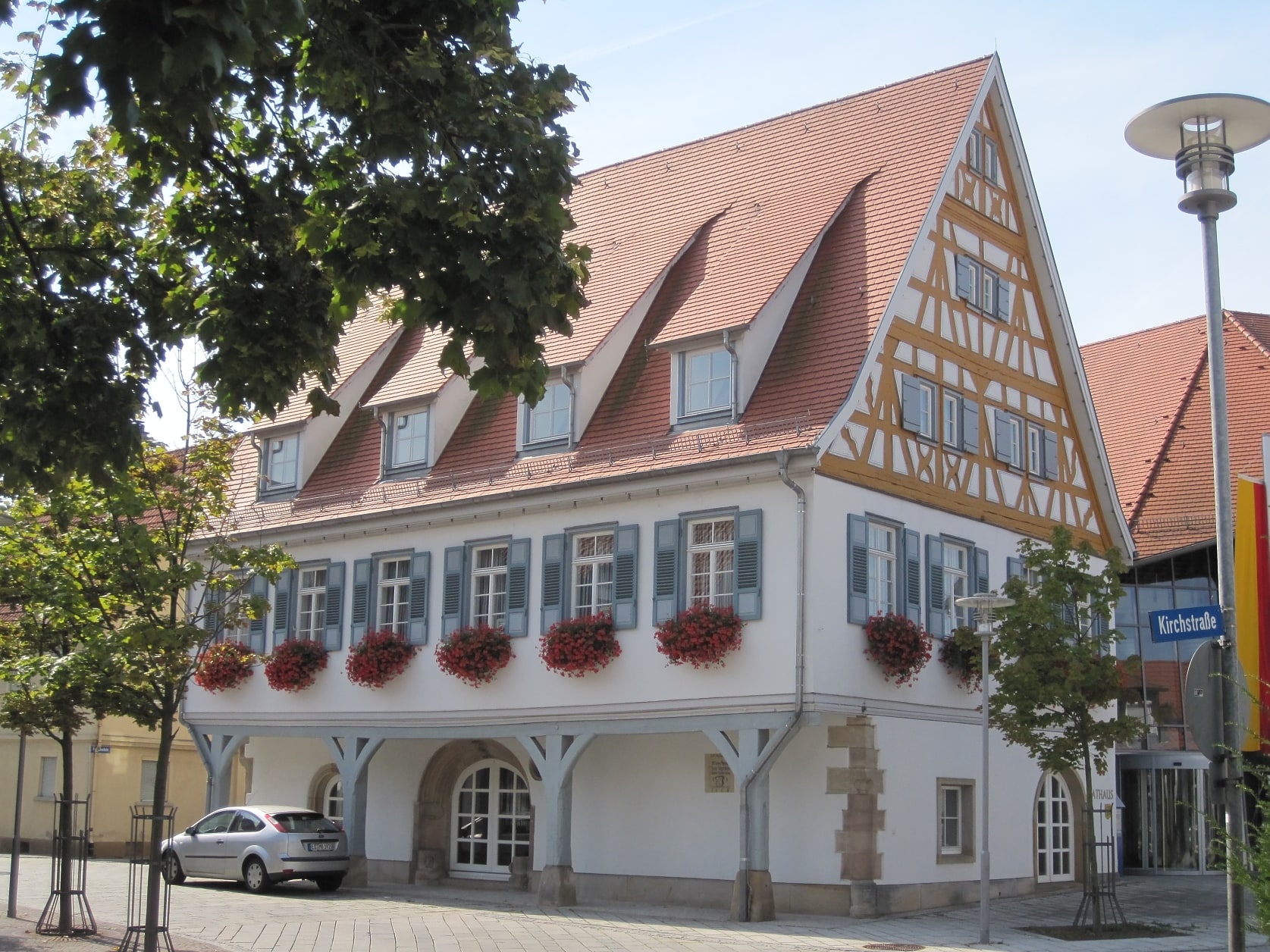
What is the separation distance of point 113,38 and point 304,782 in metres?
23.3

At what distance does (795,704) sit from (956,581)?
459cm

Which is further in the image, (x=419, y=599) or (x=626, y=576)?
(x=419, y=599)

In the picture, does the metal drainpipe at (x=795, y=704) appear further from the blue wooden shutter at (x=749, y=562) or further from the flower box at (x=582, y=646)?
the flower box at (x=582, y=646)

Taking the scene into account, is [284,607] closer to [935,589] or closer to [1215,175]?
[935,589]

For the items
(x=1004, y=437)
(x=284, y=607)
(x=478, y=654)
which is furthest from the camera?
(x=284, y=607)

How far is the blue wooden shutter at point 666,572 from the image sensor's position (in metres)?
21.0

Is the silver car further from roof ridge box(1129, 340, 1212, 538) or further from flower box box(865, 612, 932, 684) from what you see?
roof ridge box(1129, 340, 1212, 538)

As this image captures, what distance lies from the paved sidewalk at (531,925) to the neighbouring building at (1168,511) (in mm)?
4715

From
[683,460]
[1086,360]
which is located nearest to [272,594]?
[683,460]

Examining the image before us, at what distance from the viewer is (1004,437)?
2419cm

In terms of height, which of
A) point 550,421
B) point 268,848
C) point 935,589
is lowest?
point 268,848

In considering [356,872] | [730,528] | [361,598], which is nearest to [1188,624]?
[730,528]

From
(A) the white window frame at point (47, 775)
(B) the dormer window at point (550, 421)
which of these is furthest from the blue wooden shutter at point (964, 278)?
(A) the white window frame at point (47, 775)

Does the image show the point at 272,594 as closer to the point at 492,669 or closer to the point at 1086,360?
the point at 492,669
